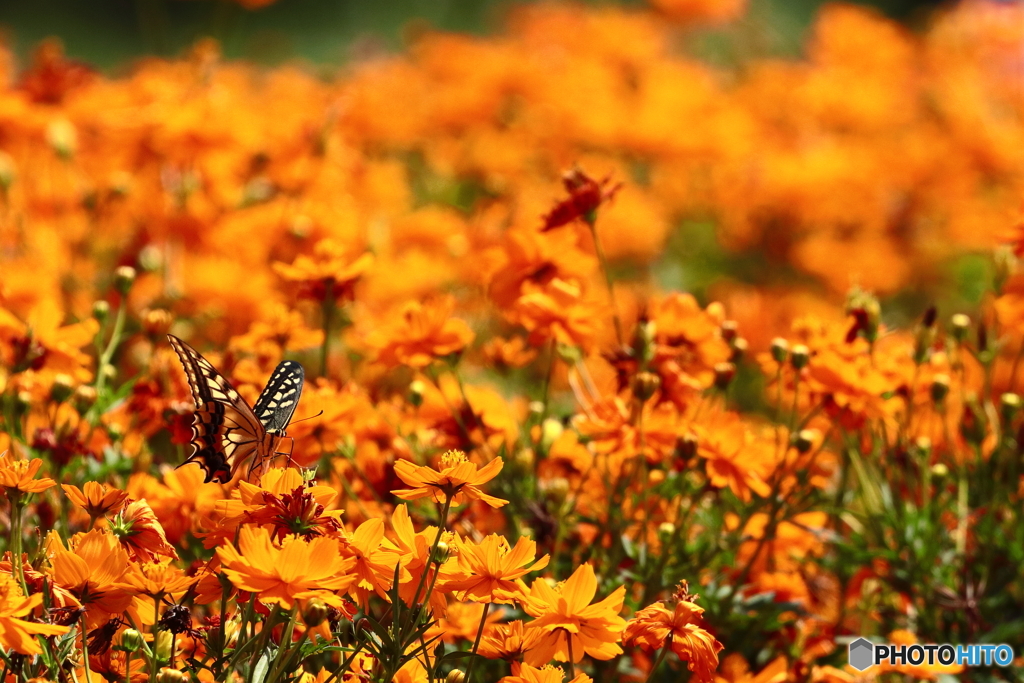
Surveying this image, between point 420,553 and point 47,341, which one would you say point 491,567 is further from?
point 47,341

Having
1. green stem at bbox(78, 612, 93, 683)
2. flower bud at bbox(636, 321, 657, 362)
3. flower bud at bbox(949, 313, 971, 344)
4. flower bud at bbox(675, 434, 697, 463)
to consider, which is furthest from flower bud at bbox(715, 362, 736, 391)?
green stem at bbox(78, 612, 93, 683)

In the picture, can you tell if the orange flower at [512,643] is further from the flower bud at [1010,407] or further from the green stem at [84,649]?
the flower bud at [1010,407]

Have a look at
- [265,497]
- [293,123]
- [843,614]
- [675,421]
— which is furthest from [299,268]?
[293,123]

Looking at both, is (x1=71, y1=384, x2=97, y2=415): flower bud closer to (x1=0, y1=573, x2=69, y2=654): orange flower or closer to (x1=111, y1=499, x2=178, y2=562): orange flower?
(x1=111, y1=499, x2=178, y2=562): orange flower

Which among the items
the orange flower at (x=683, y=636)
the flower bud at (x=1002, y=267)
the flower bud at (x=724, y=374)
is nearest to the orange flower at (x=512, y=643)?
the orange flower at (x=683, y=636)

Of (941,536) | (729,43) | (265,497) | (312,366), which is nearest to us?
(265,497)

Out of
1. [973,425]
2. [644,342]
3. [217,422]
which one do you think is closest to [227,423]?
[217,422]

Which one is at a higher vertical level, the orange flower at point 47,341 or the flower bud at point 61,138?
the flower bud at point 61,138

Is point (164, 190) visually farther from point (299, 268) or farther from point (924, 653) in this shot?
point (924, 653)
